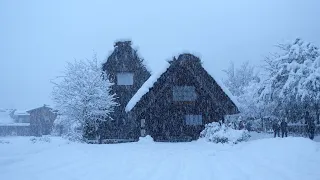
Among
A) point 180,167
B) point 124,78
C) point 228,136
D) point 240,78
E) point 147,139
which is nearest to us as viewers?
point 180,167

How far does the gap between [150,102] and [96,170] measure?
1506 centimetres

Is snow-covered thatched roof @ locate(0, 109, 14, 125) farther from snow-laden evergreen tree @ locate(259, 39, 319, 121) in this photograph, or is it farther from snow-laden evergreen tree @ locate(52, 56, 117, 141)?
snow-laden evergreen tree @ locate(259, 39, 319, 121)

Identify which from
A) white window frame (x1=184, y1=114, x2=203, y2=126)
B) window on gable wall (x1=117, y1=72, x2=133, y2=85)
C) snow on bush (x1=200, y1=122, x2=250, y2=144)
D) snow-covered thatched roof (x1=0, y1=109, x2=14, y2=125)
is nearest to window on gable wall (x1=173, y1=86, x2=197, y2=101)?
white window frame (x1=184, y1=114, x2=203, y2=126)

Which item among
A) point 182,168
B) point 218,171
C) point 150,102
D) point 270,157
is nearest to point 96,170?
point 182,168

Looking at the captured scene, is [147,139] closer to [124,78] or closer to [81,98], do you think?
[81,98]

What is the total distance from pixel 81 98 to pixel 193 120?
923cm

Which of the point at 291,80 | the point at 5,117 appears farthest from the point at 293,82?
the point at 5,117

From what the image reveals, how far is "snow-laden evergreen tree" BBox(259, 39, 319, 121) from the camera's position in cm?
2992

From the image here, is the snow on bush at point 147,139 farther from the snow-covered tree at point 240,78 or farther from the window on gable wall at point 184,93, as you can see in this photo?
the snow-covered tree at point 240,78

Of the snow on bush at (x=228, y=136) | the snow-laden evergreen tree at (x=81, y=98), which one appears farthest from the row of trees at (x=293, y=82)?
the snow-laden evergreen tree at (x=81, y=98)

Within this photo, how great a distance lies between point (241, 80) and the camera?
56.8 metres

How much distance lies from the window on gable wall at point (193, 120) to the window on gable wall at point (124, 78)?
9.82 m

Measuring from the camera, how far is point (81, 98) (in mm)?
25344

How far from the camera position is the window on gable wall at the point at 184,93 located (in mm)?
26594
